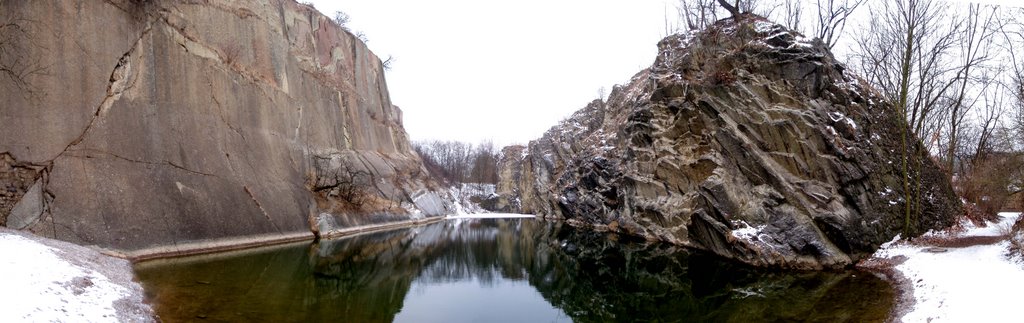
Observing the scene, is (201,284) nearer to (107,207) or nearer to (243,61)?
(107,207)

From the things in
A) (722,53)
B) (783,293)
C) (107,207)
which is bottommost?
(783,293)

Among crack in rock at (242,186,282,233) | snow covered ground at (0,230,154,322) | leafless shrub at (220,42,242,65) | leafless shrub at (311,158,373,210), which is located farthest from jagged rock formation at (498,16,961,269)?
leafless shrub at (220,42,242,65)

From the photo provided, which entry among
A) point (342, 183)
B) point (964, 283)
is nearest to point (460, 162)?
point (342, 183)

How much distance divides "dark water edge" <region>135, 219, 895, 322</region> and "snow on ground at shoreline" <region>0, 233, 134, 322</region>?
1122mm

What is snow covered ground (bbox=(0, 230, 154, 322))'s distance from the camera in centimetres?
683

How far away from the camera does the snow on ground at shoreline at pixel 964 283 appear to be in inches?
358

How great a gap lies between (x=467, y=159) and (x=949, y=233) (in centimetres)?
9536

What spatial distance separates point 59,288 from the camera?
26.2ft

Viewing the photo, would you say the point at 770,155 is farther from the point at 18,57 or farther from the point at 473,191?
the point at 473,191

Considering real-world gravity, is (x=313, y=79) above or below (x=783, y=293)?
above

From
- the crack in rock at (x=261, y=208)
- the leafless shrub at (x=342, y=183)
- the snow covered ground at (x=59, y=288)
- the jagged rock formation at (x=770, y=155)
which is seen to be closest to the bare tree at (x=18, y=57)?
the snow covered ground at (x=59, y=288)

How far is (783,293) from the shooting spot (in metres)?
14.0

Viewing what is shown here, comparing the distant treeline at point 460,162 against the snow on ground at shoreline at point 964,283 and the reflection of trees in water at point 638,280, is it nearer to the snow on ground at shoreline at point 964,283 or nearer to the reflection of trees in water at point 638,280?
the reflection of trees in water at point 638,280

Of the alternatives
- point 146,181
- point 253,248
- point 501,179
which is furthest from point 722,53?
point 501,179
